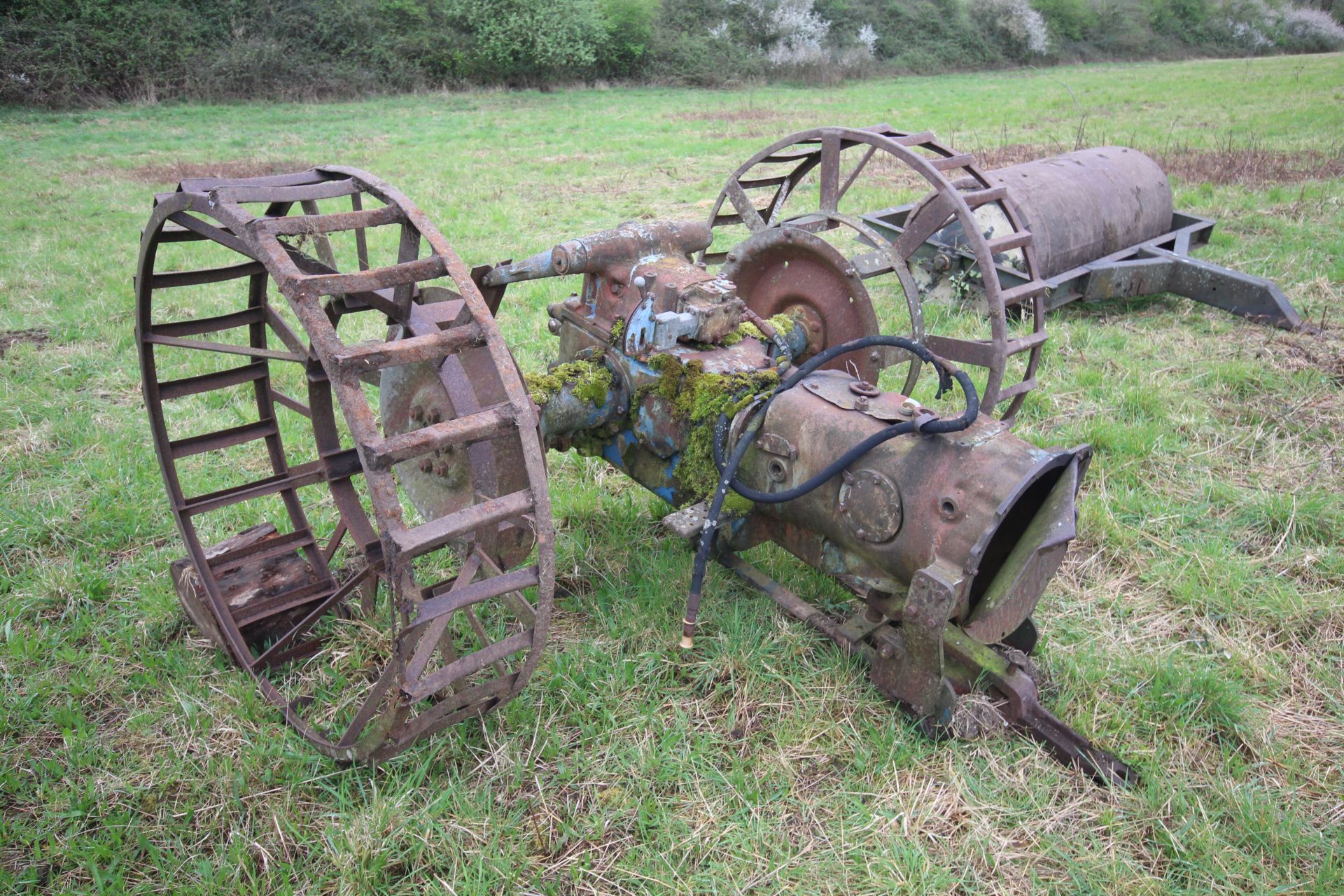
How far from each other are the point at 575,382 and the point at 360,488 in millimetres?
1729

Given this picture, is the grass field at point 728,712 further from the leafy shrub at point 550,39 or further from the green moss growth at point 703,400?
the leafy shrub at point 550,39

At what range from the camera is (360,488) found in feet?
13.9

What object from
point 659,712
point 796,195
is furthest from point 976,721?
point 796,195

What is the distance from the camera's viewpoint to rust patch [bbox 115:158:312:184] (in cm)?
1051

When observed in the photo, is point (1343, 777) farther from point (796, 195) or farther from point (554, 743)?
point (796, 195)

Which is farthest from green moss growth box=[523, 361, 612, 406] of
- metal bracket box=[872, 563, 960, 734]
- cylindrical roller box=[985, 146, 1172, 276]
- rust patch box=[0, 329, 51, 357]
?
rust patch box=[0, 329, 51, 357]

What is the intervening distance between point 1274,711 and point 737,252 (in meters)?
2.73

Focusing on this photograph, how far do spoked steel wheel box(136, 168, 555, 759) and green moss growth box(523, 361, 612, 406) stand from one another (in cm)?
14

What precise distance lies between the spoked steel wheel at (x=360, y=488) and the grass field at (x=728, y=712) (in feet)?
0.81

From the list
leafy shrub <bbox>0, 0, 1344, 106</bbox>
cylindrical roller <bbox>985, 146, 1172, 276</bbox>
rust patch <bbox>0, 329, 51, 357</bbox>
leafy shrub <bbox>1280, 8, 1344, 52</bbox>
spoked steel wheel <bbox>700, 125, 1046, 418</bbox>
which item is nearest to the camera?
spoked steel wheel <bbox>700, 125, 1046, 418</bbox>

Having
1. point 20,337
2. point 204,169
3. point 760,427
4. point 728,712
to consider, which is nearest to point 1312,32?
point 204,169

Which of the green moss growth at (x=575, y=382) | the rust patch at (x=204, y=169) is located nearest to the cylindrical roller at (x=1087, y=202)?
the green moss growth at (x=575, y=382)

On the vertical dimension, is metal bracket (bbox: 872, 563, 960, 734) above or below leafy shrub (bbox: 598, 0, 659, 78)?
below

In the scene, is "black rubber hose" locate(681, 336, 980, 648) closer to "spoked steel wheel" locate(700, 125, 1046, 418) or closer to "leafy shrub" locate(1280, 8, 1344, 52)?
"spoked steel wheel" locate(700, 125, 1046, 418)
